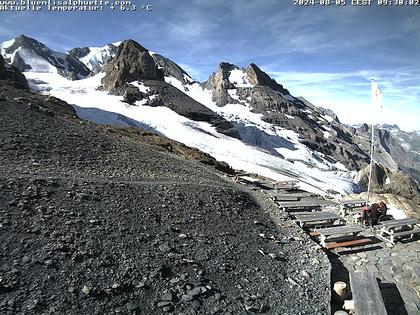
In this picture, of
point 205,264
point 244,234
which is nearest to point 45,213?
point 205,264

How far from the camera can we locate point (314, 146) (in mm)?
180875

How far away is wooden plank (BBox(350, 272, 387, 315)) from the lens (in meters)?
10.1

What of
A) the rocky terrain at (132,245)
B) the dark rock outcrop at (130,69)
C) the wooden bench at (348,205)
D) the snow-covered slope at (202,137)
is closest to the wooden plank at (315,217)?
the rocky terrain at (132,245)

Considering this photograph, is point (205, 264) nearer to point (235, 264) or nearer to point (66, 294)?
point (235, 264)

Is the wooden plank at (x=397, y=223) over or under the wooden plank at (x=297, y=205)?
over

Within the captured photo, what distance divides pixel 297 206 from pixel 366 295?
1134cm

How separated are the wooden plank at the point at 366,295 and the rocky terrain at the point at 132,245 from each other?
1017mm

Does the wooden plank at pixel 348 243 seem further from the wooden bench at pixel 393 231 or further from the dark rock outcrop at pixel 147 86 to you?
the dark rock outcrop at pixel 147 86

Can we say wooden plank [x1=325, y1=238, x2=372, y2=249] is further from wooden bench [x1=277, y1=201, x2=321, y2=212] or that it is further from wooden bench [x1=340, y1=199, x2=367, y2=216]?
wooden bench [x1=340, y1=199, x2=367, y2=216]

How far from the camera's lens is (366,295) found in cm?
1077

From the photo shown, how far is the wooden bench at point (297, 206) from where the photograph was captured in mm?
Result: 21745

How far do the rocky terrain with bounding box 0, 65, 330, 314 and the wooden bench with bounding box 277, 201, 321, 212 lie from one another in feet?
7.55

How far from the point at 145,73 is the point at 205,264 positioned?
12124cm

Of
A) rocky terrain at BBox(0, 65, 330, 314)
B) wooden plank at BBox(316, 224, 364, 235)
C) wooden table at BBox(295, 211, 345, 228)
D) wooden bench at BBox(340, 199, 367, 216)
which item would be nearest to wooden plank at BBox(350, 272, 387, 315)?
rocky terrain at BBox(0, 65, 330, 314)
